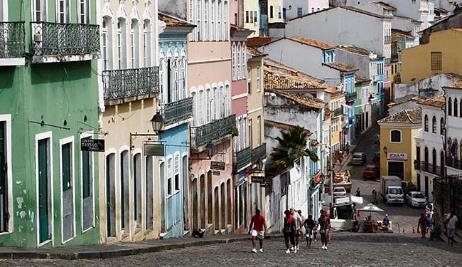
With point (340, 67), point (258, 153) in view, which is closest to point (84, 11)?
point (258, 153)

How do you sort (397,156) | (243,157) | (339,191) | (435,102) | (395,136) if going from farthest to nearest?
(395,136)
(397,156)
(435,102)
(339,191)
(243,157)

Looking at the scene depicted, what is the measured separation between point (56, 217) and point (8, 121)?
3253mm

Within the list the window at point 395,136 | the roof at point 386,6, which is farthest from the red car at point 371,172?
the roof at point 386,6

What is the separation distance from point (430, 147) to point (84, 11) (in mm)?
63230

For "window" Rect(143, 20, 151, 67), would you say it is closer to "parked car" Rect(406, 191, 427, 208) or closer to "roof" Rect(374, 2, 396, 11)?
"parked car" Rect(406, 191, 427, 208)

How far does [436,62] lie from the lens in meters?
113

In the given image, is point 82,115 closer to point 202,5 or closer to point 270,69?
point 202,5

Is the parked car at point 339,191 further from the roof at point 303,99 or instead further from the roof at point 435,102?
the roof at point 435,102

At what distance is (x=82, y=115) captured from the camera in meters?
31.6

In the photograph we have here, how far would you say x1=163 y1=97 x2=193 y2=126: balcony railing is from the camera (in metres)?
40.3

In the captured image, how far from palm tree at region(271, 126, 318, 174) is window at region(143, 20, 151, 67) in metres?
25.4

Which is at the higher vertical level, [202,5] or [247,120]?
[202,5]

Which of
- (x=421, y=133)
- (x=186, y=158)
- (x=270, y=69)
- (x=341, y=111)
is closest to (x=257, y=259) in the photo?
(x=186, y=158)

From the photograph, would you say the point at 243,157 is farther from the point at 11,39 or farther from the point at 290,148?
the point at 11,39
